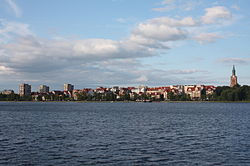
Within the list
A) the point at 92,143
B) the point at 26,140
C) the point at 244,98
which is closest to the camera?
the point at 92,143

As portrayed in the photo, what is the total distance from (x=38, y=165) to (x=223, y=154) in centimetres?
1384

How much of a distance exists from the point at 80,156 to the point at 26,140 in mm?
10407

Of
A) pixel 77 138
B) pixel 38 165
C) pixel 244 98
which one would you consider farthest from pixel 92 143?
pixel 244 98

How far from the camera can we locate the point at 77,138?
3362cm

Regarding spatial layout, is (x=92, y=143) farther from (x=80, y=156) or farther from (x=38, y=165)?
(x=38, y=165)

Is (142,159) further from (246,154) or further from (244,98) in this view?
(244,98)

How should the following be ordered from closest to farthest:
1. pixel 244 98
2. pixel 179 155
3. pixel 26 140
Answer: pixel 179 155
pixel 26 140
pixel 244 98

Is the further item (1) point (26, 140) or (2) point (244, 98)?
(2) point (244, 98)

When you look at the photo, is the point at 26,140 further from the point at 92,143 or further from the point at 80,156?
the point at 80,156

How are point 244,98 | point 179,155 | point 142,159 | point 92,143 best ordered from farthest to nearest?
point 244,98 < point 92,143 < point 179,155 < point 142,159

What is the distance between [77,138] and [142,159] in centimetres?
1223

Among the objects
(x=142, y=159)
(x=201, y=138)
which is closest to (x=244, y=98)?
(x=201, y=138)

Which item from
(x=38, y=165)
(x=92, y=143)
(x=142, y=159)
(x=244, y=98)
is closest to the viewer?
(x=38, y=165)

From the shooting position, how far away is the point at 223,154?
998 inches
